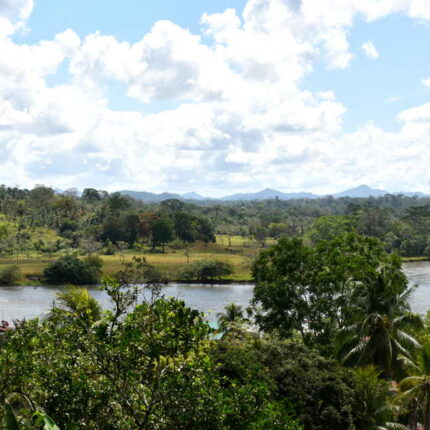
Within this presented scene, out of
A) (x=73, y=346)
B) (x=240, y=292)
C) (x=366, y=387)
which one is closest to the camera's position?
(x=73, y=346)

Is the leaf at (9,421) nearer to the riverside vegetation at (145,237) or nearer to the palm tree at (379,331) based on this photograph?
the palm tree at (379,331)

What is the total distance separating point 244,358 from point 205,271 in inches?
3011

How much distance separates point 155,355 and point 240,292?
240 ft

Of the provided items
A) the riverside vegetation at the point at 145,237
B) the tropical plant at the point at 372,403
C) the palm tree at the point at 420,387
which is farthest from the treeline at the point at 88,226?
the palm tree at the point at 420,387

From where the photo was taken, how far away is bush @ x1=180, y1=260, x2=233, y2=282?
94.9 m

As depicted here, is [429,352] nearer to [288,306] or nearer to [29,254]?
[288,306]

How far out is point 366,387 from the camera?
66.1 ft

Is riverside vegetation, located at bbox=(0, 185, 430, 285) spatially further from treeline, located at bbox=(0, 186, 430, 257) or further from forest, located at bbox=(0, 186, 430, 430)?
forest, located at bbox=(0, 186, 430, 430)

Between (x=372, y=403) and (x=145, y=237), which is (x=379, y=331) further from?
(x=145, y=237)

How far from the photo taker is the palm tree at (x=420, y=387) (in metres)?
18.9

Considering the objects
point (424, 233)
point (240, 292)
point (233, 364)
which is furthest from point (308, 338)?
point (424, 233)

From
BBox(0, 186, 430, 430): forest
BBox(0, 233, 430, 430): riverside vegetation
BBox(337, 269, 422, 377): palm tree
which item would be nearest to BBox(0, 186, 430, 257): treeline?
BBox(0, 186, 430, 430): forest

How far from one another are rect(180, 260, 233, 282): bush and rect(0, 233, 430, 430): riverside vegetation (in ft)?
189

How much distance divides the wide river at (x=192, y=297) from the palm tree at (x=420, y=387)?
4088 cm
